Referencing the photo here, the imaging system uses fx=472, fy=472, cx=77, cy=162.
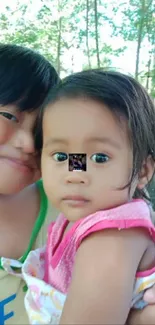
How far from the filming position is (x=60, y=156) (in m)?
0.65

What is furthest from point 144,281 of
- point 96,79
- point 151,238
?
point 96,79

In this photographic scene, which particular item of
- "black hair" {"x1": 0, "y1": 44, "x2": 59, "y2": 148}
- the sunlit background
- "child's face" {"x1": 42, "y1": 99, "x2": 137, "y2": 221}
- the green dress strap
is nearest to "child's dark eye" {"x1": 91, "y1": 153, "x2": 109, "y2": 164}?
"child's face" {"x1": 42, "y1": 99, "x2": 137, "y2": 221}

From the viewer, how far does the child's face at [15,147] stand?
2.63 feet

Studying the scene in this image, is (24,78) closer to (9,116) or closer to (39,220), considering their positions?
(9,116)

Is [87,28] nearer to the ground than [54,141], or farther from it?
farther from it

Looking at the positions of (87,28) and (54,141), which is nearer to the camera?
(54,141)

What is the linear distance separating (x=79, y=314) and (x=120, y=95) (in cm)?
30

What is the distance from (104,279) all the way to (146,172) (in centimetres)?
19

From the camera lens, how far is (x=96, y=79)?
676 mm

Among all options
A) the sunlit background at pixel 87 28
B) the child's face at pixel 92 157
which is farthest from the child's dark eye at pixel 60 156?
the sunlit background at pixel 87 28

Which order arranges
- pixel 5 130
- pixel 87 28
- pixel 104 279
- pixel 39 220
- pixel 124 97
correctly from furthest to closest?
pixel 87 28, pixel 39 220, pixel 5 130, pixel 124 97, pixel 104 279

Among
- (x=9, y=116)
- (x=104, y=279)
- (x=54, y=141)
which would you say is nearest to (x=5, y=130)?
(x=9, y=116)

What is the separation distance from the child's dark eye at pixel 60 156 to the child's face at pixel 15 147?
0.14m

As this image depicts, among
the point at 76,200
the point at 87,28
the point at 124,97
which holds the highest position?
the point at 87,28
